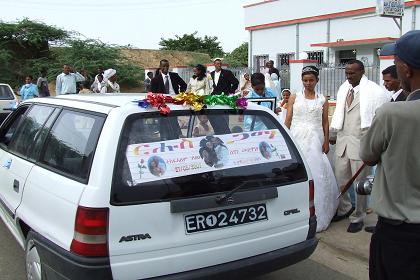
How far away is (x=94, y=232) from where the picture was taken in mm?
2664

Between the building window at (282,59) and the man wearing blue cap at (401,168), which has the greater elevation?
the building window at (282,59)

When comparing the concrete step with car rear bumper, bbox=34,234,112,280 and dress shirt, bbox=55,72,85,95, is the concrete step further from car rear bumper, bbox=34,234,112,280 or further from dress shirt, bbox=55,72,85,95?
dress shirt, bbox=55,72,85,95

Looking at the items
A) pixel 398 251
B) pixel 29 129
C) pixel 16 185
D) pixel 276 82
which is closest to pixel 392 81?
pixel 398 251

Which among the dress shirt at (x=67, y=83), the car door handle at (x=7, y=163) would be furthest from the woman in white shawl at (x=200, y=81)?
the car door handle at (x=7, y=163)

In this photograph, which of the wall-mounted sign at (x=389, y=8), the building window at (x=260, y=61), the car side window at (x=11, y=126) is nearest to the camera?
the car side window at (x=11, y=126)

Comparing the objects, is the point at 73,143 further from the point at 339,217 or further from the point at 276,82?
the point at 276,82

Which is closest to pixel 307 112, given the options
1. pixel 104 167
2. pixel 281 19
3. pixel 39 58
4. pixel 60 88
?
pixel 104 167

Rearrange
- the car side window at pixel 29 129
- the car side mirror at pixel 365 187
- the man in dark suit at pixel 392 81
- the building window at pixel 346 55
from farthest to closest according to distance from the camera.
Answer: the building window at pixel 346 55 < the man in dark suit at pixel 392 81 < the car side window at pixel 29 129 < the car side mirror at pixel 365 187

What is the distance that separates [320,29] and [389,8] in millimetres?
11696

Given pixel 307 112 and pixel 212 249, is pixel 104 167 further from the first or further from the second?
pixel 307 112

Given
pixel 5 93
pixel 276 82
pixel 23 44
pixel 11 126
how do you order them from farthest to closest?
pixel 23 44, pixel 5 93, pixel 276 82, pixel 11 126

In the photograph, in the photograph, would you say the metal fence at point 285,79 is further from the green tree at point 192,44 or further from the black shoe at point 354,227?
the green tree at point 192,44

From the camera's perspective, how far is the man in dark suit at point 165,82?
30.7 feet

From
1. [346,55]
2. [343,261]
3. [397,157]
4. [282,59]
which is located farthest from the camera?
[282,59]
